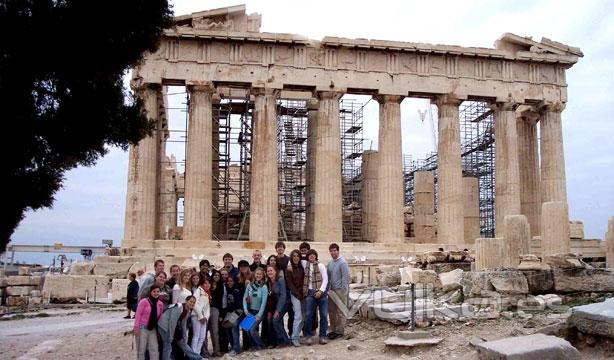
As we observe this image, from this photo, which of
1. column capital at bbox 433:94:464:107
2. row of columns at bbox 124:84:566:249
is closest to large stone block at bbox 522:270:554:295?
row of columns at bbox 124:84:566:249

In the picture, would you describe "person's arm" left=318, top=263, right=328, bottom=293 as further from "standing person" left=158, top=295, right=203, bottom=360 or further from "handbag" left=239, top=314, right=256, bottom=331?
"standing person" left=158, top=295, right=203, bottom=360

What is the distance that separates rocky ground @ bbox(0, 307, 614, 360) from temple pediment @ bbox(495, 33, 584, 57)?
2008 centimetres

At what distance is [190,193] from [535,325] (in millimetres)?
17355

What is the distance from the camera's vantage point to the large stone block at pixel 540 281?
12414 millimetres

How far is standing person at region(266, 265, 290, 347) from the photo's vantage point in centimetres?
1070

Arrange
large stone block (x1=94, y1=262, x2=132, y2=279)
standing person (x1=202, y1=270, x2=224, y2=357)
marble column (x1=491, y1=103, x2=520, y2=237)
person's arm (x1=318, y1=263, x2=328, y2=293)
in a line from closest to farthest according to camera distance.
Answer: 1. standing person (x1=202, y1=270, x2=224, y2=357)
2. person's arm (x1=318, y1=263, x2=328, y2=293)
3. large stone block (x1=94, y1=262, x2=132, y2=279)
4. marble column (x1=491, y1=103, x2=520, y2=237)

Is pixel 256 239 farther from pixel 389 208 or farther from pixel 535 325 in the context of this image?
pixel 535 325

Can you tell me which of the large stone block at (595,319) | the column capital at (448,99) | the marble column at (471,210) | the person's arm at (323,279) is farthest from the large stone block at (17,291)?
the marble column at (471,210)

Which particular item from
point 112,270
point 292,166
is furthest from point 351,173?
point 112,270

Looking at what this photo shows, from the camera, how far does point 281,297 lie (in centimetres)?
1073

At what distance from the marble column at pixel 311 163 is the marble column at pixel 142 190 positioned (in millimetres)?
6946

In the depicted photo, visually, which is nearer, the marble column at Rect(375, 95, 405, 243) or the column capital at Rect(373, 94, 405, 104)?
the marble column at Rect(375, 95, 405, 243)

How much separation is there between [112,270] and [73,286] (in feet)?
5.00

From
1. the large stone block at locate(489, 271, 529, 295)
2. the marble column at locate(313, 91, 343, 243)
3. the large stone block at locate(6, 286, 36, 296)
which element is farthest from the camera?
the marble column at locate(313, 91, 343, 243)
